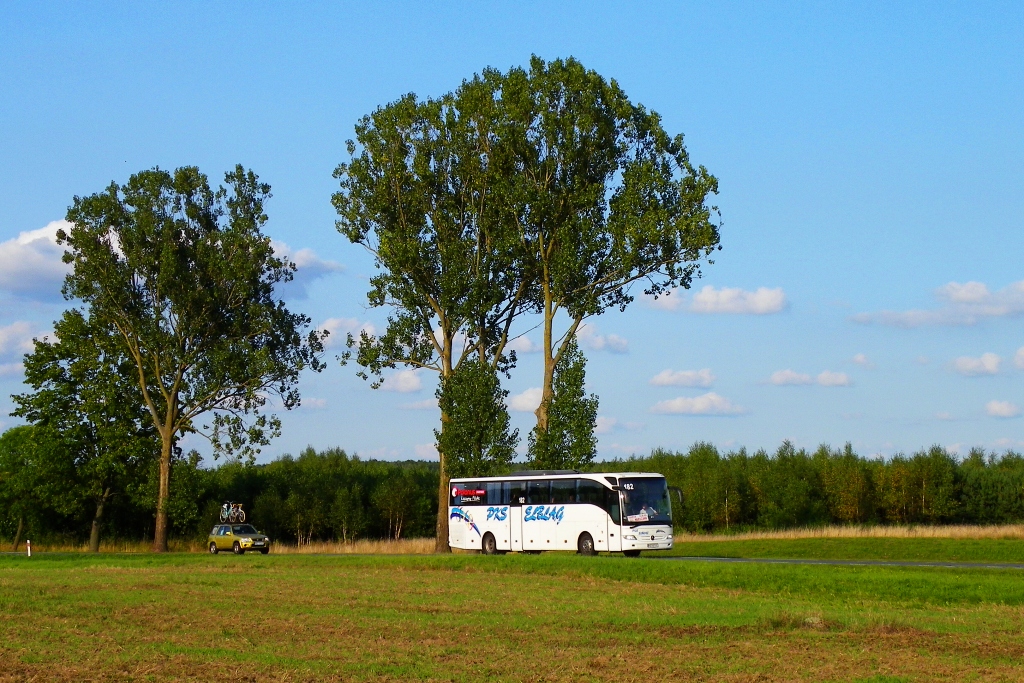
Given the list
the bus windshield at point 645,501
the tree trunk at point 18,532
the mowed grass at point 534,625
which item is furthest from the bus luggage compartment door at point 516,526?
the tree trunk at point 18,532

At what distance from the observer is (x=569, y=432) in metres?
49.0

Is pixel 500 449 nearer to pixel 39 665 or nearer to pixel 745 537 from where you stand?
pixel 745 537

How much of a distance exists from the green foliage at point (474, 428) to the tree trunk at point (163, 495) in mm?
19360

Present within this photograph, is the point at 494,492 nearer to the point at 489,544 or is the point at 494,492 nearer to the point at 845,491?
the point at 489,544

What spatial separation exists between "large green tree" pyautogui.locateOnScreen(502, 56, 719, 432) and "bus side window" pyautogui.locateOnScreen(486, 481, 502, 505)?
3.37 metres

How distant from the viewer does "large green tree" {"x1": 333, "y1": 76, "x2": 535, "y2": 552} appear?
51.1 metres

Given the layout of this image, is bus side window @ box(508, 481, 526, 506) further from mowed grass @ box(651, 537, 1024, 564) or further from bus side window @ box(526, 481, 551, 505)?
mowed grass @ box(651, 537, 1024, 564)

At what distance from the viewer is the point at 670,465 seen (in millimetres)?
113062

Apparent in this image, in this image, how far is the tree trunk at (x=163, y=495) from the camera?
202ft

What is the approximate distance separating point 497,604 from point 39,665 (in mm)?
11720

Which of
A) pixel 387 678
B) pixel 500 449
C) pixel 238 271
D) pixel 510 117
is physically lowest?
pixel 387 678

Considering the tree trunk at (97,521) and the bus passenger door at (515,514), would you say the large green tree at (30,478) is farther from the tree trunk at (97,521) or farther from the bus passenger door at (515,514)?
the bus passenger door at (515,514)

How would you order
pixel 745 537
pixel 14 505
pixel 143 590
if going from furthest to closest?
pixel 14 505 → pixel 745 537 → pixel 143 590

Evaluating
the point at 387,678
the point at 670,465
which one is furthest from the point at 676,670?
the point at 670,465
